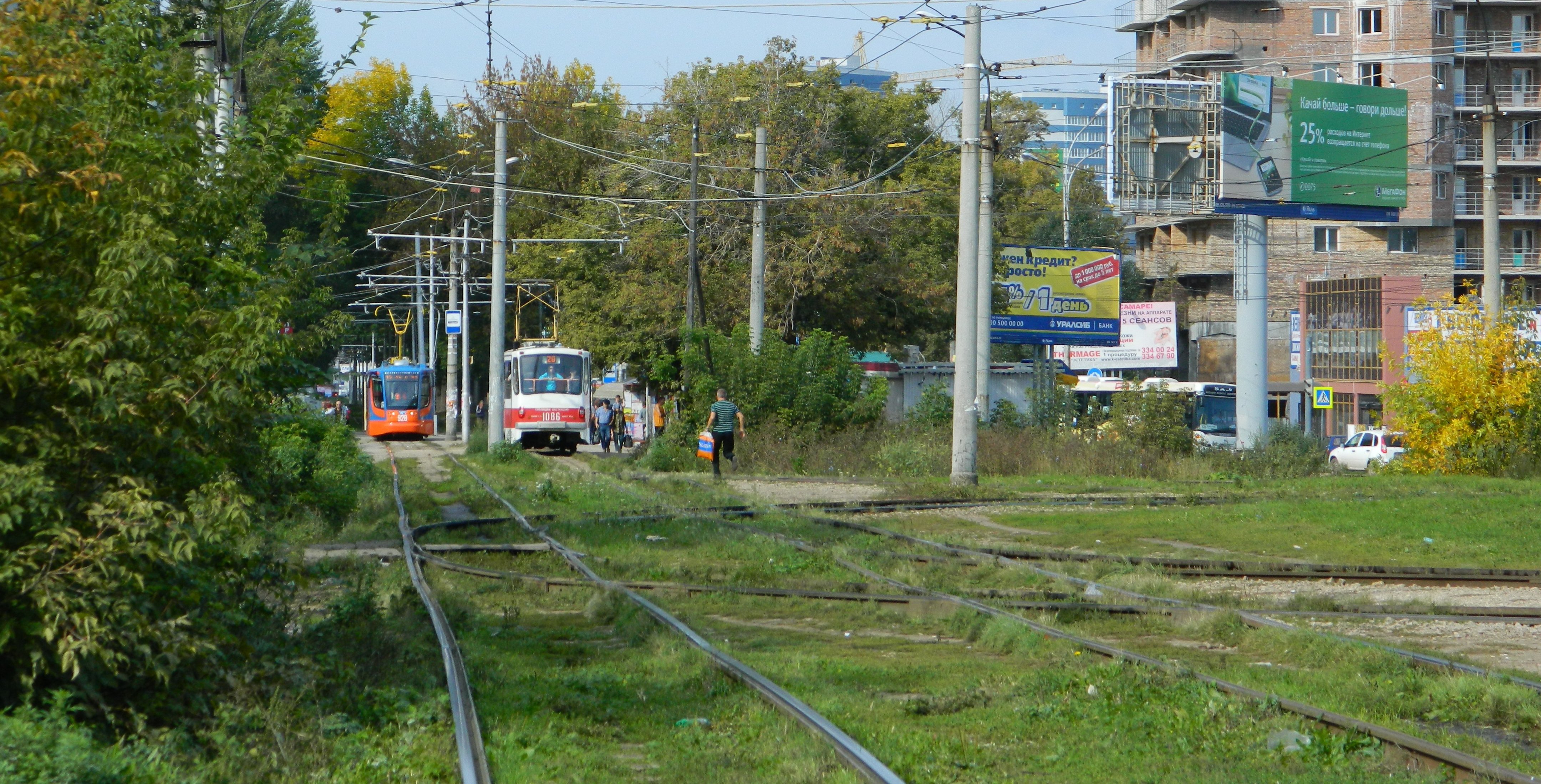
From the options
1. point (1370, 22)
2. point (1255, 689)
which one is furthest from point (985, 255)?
point (1370, 22)

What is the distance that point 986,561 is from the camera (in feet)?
44.3

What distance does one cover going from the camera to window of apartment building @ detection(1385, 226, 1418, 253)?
229 ft

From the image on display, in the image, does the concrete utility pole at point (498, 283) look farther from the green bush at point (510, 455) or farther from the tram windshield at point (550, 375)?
the tram windshield at point (550, 375)

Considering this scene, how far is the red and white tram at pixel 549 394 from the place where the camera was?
40.9m

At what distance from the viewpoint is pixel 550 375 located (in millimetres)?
41406

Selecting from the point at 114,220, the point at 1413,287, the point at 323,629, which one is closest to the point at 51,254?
the point at 114,220

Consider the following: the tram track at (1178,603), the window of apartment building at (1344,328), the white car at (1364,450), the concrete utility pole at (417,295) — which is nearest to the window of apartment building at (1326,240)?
the window of apartment building at (1344,328)

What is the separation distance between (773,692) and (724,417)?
57.7 ft

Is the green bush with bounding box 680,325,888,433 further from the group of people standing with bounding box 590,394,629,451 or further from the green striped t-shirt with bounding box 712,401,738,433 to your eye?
the group of people standing with bounding box 590,394,629,451

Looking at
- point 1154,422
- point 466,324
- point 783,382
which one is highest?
point 466,324

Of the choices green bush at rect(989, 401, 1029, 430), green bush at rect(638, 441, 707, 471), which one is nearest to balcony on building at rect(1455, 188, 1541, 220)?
green bush at rect(989, 401, 1029, 430)

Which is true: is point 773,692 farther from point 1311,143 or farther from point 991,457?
point 1311,143

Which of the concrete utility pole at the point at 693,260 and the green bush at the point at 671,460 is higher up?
the concrete utility pole at the point at 693,260

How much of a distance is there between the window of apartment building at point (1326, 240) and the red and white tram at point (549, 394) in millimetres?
43815
